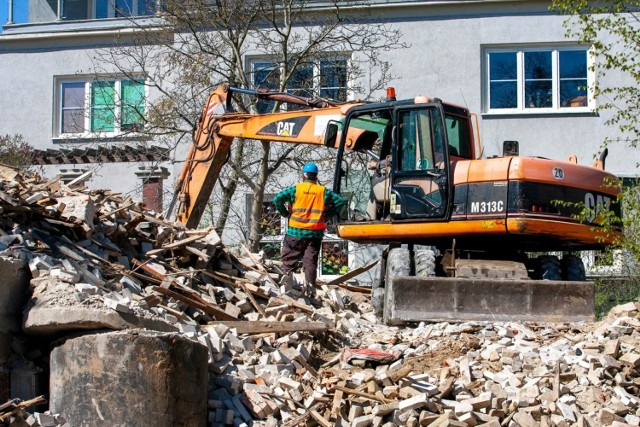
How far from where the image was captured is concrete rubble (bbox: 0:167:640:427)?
8492 mm

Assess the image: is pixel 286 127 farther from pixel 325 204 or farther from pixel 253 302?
pixel 253 302

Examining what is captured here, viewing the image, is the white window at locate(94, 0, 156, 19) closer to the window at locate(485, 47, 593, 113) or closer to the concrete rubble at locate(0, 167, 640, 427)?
the window at locate(485, 47, 593, 113)

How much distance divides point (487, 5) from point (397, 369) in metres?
11.5

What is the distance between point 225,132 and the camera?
1307cm

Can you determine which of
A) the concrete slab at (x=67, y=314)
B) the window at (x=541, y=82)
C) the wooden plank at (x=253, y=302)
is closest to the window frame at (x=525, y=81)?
the window at (x=541, y=82)

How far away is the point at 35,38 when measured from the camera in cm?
2134

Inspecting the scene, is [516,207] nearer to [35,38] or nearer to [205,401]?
[205,401]

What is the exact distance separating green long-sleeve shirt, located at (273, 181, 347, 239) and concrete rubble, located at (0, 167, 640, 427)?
91 cm

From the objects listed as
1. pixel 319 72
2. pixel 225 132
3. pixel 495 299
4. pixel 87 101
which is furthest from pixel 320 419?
pixel 87 101

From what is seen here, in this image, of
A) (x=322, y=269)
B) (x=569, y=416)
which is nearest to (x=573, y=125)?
(x=322, y=269)

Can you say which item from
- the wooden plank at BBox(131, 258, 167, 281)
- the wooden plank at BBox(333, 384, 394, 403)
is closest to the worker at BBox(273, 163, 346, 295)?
the wooden plank at BBox(131, 258, 167, 281)

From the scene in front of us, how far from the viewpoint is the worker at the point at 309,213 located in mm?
12195

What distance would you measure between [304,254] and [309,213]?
53 centimetres

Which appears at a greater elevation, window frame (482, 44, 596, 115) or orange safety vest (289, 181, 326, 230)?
window frame (482, 44, 596, 115)
